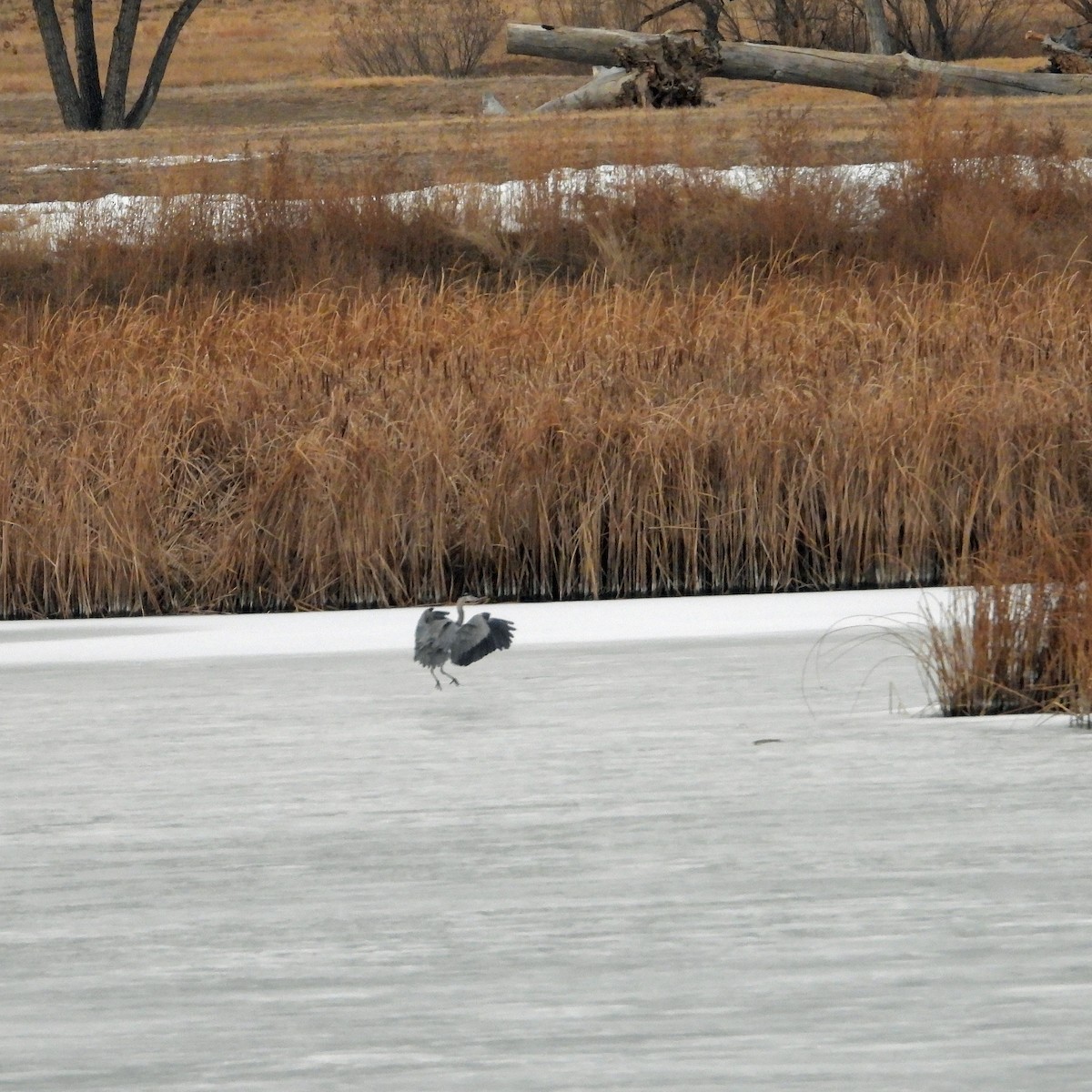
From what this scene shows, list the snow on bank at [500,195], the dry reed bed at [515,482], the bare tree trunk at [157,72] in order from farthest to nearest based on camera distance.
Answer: the bare tree trunk at [157,72] < the snow on bank at [500,195] < the dry reed bed at [515,482]

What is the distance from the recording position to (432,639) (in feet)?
17.4

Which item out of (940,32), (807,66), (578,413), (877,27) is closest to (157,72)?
(807,66)

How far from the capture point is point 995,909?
3.19 meters

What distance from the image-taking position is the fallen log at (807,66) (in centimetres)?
1928

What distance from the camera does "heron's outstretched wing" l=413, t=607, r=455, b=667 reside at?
526 cm

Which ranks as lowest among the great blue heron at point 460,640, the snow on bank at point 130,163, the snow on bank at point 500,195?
the great blue heron at point 460,640

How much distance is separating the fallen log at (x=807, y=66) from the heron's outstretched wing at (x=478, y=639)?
47.7 feet

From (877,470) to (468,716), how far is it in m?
2.89

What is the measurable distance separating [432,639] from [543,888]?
199 cm

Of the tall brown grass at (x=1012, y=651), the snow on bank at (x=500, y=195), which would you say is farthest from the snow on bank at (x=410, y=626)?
the snow on bank at (x=500, y=195)

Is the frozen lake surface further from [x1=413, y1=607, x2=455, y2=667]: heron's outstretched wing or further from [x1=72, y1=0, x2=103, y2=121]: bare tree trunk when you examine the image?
[x1=72, y1=0, x2=103, y2=121]: bare tree trunk

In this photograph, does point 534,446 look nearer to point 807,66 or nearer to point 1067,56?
point 807,66

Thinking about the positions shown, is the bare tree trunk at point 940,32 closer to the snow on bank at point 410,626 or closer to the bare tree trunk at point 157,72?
the bare tree trunk at point 157,72

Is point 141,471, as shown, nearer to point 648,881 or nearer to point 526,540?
point 526,540
